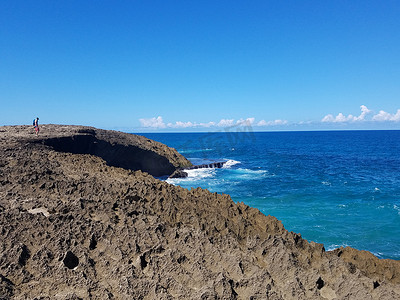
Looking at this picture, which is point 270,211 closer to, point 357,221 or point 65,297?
point 357,221

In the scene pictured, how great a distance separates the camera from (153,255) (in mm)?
9898

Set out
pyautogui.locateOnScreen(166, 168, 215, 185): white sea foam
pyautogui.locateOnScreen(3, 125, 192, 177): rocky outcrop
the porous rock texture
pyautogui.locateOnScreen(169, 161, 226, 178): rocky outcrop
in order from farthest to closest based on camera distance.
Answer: pyautogui.locateOnScreen(169, 161, 226, 178): rocky outcrop
pyautogui.locateOnScreen(166, 168, 215, 185): white sea foam
pyautogui.locateOnScreen(3, 125, 192, 177): rocky outcrop
the porous rock texture

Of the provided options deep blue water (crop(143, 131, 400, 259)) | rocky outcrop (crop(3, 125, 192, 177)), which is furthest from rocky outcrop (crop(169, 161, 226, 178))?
deep blue water (crop(143, 131, 400, 259))

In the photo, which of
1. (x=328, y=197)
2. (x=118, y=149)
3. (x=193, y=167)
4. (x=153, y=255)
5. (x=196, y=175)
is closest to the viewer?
(x=153, y=255)

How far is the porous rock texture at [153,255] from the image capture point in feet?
27.7

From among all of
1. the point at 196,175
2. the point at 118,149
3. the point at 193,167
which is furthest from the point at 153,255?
the point at 193,167

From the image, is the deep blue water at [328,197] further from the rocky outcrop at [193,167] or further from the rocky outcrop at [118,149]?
the rocky outcrop at [118,149]

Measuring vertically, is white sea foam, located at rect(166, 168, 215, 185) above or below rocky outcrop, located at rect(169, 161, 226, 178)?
below

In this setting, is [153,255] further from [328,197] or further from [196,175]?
[196,175]

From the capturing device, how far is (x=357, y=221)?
2423cm

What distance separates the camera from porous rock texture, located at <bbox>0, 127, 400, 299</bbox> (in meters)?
8.45

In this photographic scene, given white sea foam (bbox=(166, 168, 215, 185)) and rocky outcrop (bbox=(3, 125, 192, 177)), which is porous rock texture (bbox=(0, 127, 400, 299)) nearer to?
rocky outcrop (bbox=(3, 125, 192, 177))

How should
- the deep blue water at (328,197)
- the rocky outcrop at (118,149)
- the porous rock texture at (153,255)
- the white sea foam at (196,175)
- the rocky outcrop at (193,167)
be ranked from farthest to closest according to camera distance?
the rocky outcrop at (193,167) → the white sea foam at (196,175) → the rocky outcrop at (118,149) → the deep blue water at (328,197) → the porous rock texture at (153,255)

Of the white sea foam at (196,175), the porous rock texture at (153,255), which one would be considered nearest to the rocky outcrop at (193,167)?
the white sea foam at (196,175)
